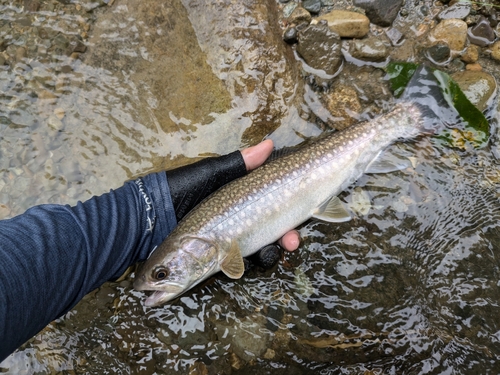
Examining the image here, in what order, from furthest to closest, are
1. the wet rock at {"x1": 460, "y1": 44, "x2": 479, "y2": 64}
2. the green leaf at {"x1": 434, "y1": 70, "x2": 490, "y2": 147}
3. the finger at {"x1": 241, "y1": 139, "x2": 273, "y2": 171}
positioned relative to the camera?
the wet rock at {"x1": 460, "y1": 44, "x2": 479, "y2": 64}, the green leaf at {"x1": 434, "y1": 70, "x2": 490, "y2": 147}, the finger at {"x1": 241, "y1": 139, "x2": 273, "y2": 171}

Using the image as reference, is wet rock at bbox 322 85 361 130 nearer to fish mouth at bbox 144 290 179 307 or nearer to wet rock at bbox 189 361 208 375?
fish mouth at bbox 144 290 179 307

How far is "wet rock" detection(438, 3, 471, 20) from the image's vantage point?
12.6 ft

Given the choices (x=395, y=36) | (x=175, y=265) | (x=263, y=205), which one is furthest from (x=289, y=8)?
(x=175, y=265)

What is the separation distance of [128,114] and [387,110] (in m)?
2.62

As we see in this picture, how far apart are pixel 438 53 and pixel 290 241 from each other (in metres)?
2.45

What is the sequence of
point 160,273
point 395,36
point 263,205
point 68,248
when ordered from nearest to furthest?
1. point 68,248
2. point 160,273
3. point 263,205
4. point 395,36

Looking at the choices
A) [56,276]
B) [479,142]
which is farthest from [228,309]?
[479,142]

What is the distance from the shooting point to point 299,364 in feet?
10.7

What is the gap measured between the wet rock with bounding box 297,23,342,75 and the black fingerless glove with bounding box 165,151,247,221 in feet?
4.33

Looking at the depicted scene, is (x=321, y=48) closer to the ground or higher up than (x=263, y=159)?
higher up

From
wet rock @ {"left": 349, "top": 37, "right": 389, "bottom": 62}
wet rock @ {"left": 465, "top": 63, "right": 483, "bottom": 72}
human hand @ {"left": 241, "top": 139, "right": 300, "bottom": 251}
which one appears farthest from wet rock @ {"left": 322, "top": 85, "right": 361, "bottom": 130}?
Answer: wet rock @ {"left": 465, "top": 63, "right": 483, "bottom": 72}

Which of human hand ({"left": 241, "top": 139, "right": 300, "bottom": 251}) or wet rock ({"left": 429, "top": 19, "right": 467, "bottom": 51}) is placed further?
wet rock ({"left": 429, "top": 19, "right": 467, "bottom": 51})

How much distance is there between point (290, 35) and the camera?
3818 mm

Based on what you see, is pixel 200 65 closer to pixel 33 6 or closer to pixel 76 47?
pixel 76 47
